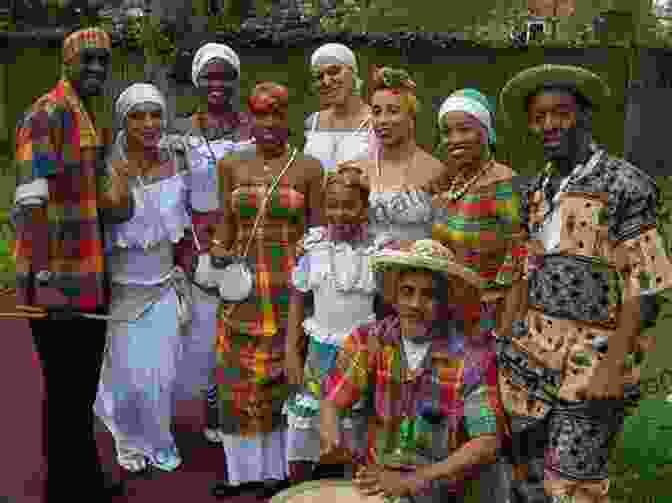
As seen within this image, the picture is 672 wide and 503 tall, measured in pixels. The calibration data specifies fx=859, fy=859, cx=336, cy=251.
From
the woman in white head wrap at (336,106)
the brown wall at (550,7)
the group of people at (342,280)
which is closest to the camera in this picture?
the group of people at (342,280)

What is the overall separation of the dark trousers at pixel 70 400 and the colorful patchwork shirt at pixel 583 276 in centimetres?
190

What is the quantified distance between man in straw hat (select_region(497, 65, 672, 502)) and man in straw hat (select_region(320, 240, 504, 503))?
0.91 ft

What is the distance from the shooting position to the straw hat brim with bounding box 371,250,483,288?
2.90 meters

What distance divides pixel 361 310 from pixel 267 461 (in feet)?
3.41

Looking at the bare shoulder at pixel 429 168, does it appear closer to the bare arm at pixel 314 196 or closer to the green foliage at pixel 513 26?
the bare arm at pixel 314 196

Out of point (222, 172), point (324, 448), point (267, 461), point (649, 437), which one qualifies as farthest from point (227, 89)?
point (649, 437)

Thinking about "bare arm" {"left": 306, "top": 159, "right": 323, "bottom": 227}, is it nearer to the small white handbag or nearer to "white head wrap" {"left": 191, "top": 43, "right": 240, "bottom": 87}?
the small white handbag

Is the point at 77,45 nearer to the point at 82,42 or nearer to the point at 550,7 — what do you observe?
the point at 82,42

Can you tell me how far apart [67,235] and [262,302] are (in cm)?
99

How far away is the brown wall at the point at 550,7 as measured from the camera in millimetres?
13617

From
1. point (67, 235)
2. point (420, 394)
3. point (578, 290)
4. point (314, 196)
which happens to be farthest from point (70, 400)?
point (578, 290)

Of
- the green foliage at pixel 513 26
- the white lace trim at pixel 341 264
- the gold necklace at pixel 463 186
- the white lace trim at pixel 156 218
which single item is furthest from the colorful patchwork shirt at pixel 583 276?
the green foliage at pixel 513 26

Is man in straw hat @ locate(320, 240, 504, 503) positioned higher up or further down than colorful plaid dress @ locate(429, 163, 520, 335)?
further down

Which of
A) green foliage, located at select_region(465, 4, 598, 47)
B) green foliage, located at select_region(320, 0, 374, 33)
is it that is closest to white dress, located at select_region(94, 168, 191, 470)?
green foliage, located at select_region(320, 0, 374, 33)
